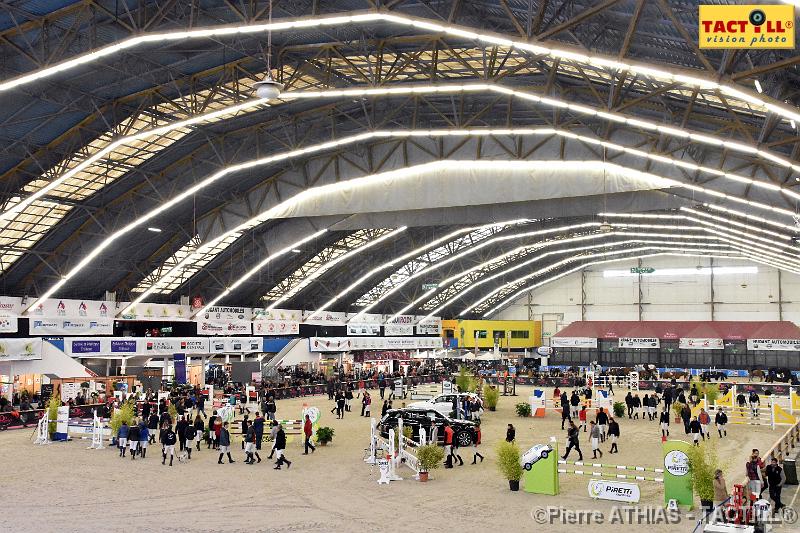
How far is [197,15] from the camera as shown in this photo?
63.1 feet

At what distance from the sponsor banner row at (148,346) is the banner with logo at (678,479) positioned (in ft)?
109

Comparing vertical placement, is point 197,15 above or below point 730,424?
above

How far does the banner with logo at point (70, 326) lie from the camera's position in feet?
128

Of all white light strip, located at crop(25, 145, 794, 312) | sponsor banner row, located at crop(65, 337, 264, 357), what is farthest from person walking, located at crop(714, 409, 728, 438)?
sponsor banner row, located at crop(65, 337, 264, 357)

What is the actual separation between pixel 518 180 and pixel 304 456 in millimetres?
14090

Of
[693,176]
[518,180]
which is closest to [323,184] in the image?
[518,180]

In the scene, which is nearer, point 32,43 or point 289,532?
point 289,532

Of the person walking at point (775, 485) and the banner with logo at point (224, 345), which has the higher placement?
the banner with logo at point (224, 345)

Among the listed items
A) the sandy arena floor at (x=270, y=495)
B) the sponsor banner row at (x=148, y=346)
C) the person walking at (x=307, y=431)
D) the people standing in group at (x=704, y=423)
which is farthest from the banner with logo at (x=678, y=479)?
the sponsor banner row at (x=148, y=346)

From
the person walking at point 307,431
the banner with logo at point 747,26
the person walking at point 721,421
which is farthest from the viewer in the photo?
the person walking at point 721,421

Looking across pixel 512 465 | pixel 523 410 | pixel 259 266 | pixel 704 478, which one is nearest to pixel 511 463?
pixel 512 465

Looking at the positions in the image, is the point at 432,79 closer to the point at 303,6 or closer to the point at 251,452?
the point at 303,6

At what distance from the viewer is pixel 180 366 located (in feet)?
148

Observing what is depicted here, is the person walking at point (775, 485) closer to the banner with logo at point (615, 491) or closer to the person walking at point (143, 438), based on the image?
the banner with logo at point (615, 491)
